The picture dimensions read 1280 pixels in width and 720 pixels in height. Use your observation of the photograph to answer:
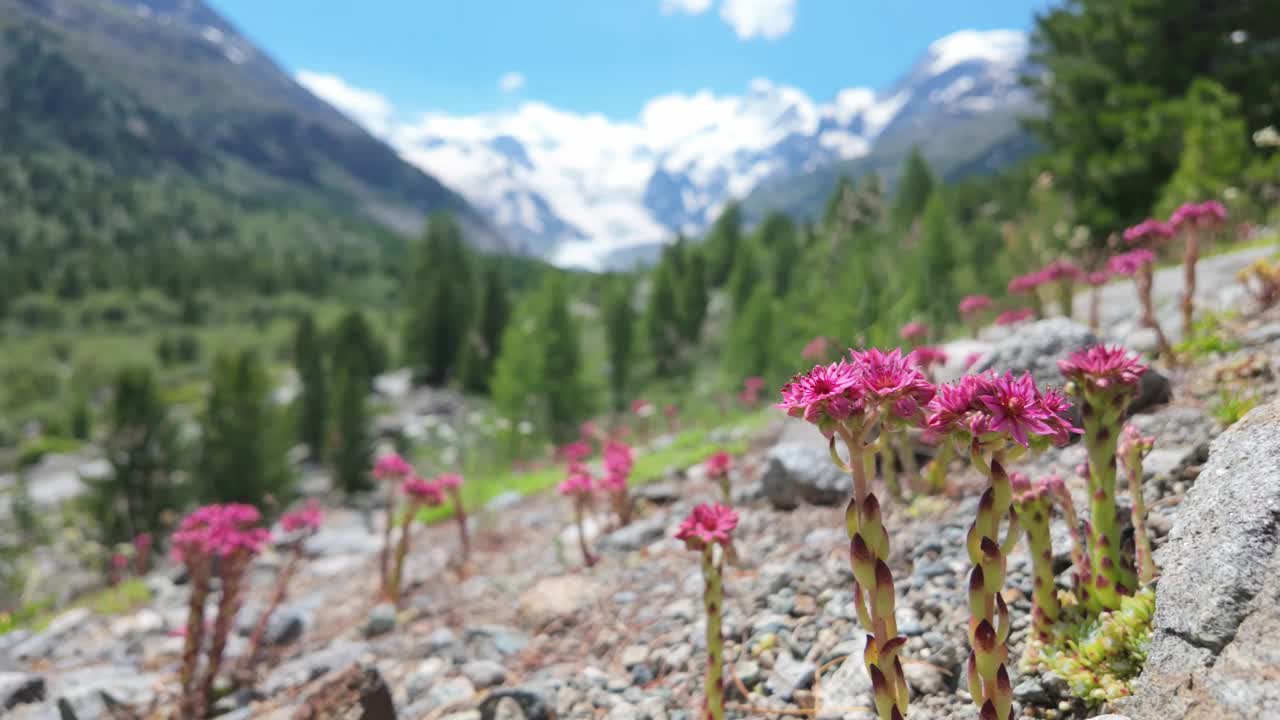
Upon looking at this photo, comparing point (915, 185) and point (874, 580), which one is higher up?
point (915, 185)

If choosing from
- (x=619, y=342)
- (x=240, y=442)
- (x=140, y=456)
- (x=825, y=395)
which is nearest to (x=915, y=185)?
(x=619, y=342)

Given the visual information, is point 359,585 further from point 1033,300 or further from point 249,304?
point 249,304

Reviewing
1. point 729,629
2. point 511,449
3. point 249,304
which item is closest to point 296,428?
point 511,449

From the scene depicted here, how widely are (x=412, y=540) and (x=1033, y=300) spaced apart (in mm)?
9268

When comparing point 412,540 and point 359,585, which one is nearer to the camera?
point 359,585

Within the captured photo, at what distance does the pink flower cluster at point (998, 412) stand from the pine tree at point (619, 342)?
50.5 metres

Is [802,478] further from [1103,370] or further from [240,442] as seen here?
[240,442]

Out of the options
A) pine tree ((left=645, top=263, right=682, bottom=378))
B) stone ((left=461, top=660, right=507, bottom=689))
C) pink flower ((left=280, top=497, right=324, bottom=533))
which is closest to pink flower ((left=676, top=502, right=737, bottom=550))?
stone ((left=461, top=660, right=507, bottom=689))

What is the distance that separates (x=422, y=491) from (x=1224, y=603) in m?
5.91

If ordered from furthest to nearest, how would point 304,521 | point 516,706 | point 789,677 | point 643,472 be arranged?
point 643,472, point 304,521, point 516,706, point 789,677

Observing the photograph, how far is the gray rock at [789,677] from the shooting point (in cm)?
327

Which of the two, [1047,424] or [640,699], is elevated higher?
[1047,424]

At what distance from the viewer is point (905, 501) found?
482cm

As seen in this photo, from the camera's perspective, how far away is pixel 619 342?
54188 millimetres
